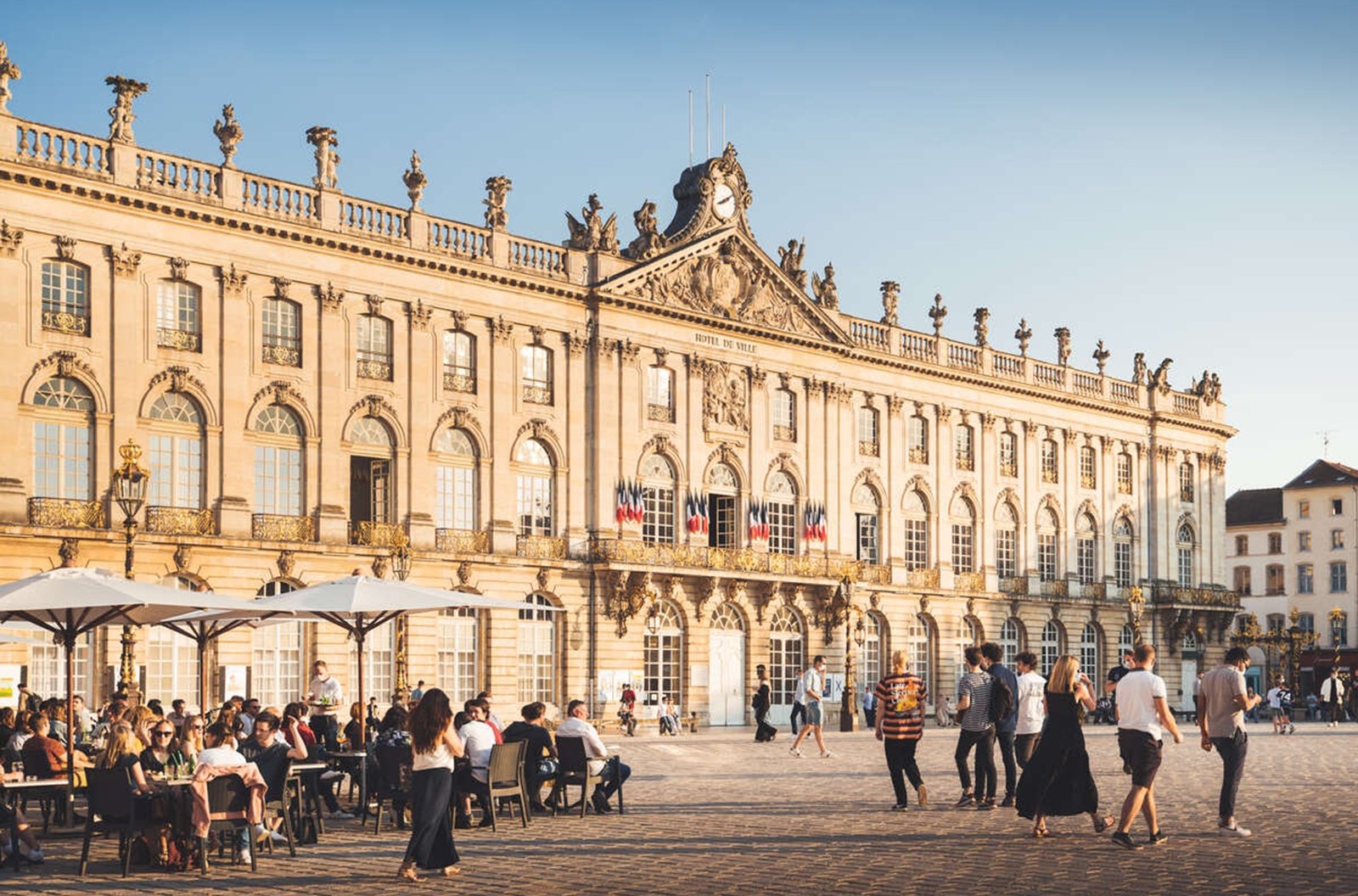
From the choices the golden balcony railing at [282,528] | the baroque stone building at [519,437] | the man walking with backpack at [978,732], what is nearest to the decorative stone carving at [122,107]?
the baroque stone building at [519,437]

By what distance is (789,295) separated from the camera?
184 feet

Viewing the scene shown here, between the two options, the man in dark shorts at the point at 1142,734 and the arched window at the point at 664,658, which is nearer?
the man in dark shorts at the point at 1142,734

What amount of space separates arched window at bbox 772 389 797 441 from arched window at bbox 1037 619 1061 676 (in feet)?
50.7

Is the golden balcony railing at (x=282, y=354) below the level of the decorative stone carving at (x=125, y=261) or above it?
below

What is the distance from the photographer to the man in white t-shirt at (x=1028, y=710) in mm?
20438

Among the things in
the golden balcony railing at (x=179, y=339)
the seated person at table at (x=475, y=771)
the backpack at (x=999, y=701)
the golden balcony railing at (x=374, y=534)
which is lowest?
the seated person at table at (x=475, y=771)

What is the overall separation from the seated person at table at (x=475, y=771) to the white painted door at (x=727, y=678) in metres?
32.5

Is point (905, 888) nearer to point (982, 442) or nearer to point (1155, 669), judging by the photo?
point (982, 442)

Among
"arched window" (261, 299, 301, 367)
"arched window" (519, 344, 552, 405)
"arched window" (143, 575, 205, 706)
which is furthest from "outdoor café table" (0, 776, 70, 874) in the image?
"arched window" (519, 344, 552, 405)

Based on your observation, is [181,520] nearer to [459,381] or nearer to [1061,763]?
[459,381]

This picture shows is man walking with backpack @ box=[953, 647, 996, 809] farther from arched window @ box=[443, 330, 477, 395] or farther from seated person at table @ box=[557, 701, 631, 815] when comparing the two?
arched window @ box=[443, 330, 477, 395]

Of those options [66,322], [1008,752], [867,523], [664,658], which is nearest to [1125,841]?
[1008,752]

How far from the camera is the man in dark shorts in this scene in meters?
16.5

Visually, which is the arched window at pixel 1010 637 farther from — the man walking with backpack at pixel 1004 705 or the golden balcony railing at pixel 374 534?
the man walking with backpack at pixel 1004 705
